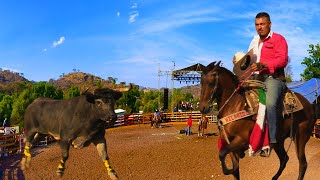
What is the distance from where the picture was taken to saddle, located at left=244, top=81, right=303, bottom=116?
668 cm

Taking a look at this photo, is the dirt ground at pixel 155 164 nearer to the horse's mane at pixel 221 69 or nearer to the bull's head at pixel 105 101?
the horse's mane at pixel 221 69

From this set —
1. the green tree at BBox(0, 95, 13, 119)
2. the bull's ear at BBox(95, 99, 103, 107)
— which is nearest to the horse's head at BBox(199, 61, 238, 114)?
the bull's ear at BBox(95, 99, 103, 107)

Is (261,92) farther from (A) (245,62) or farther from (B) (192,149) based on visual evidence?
(B) (192,149)

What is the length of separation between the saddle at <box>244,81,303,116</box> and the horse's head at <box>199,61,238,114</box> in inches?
13.2

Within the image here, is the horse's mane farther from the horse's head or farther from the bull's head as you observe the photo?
the bull's head

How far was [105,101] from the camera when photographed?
5414mm

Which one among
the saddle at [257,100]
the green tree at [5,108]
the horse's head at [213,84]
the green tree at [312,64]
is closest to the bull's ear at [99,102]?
the horse's head at [213,84]

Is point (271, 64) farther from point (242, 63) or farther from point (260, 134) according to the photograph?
point (260, 134)

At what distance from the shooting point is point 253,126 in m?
6.55

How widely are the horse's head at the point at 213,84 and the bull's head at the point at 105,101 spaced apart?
4.97 feet

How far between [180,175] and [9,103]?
2488 inches

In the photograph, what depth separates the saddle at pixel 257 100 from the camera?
668 cm

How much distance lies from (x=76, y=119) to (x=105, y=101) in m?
0.55

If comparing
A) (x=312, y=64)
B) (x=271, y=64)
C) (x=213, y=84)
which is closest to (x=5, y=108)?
(x=312, y=64)
